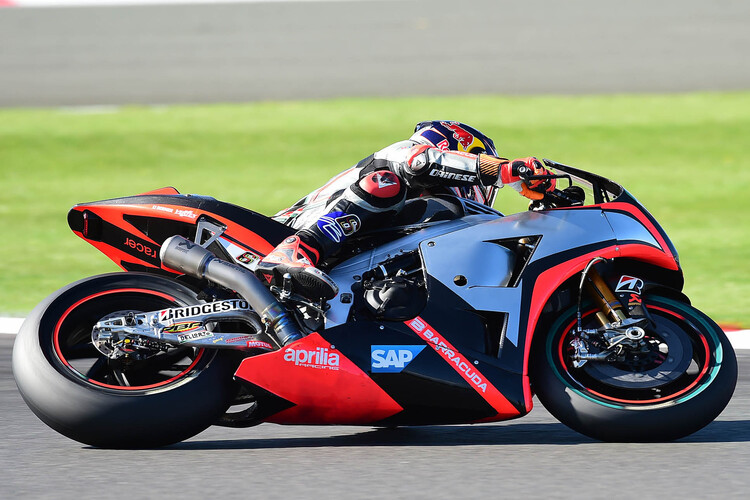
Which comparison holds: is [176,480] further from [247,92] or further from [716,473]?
[247,92]

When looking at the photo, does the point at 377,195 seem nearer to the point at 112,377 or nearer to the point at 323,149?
the point at 112,377

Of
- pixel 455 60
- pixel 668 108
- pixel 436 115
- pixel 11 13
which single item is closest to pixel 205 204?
pixel 436 115

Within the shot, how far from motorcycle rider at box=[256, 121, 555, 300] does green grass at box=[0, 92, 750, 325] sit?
23.9ft

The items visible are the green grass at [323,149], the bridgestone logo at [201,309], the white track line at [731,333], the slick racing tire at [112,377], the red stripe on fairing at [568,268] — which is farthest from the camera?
the green grass at [323,149]

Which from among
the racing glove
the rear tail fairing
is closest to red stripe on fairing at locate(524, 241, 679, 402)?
the racing glove

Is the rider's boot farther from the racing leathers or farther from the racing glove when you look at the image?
the racing glove

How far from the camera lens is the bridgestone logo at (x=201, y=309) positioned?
15.0ft

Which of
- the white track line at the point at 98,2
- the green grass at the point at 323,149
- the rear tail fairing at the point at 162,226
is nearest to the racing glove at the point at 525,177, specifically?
the rear tail fairing at the point at 162,226

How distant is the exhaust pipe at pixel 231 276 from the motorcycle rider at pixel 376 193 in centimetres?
10

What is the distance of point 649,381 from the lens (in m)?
4.65

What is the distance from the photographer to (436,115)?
62.3 ft

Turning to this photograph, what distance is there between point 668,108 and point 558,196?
15632mm

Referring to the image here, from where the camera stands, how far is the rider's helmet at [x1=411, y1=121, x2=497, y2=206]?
17.3 feet

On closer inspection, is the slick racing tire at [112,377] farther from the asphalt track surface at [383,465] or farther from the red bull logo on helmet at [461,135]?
the red bull logo on helmet at [461,135]
